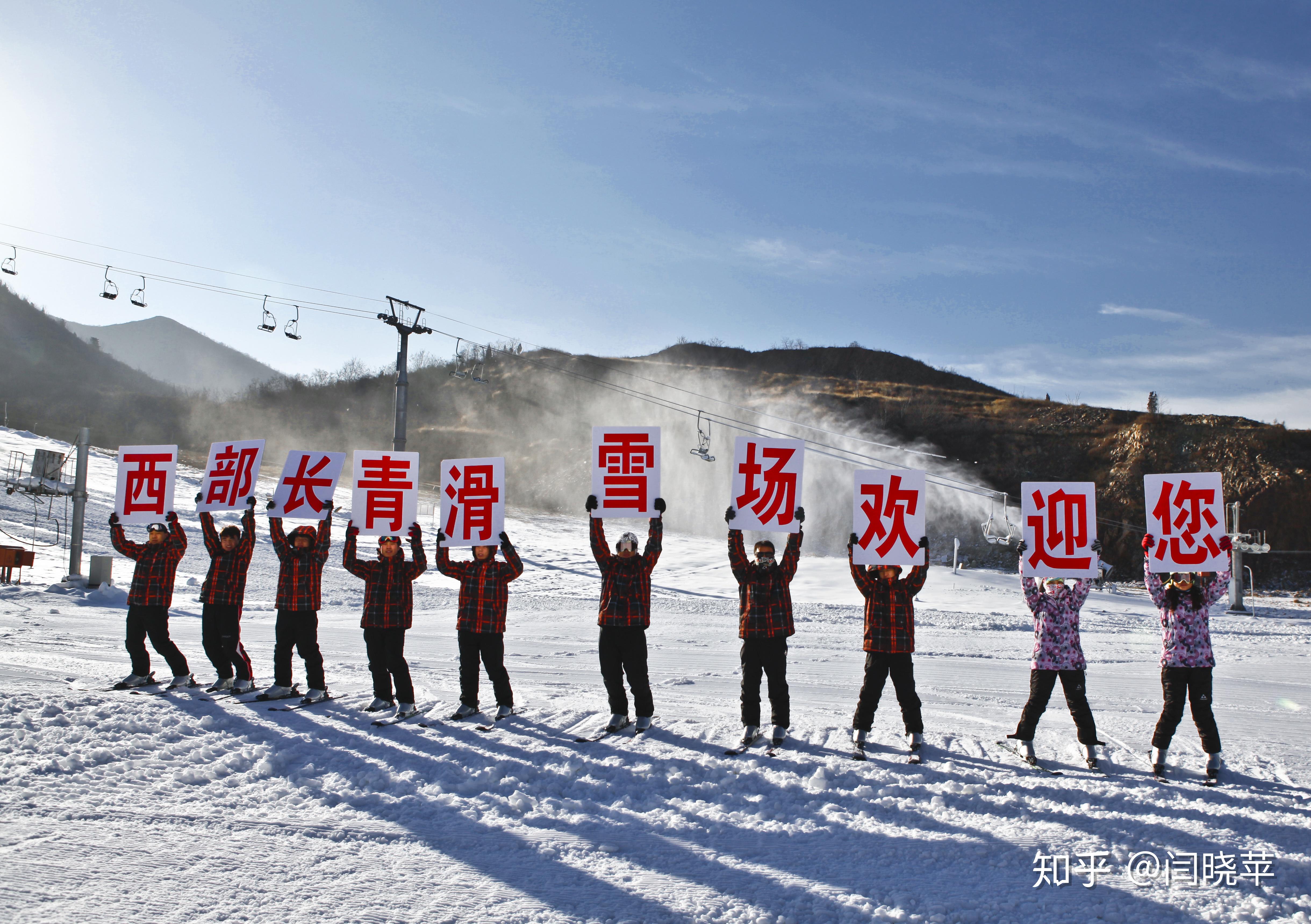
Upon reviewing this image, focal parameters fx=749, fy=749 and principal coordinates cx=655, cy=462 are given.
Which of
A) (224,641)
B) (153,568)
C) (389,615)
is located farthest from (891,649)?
(153,568)

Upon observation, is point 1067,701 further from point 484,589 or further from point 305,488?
point 305,488

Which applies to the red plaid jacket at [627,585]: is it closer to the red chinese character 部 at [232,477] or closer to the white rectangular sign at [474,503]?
the white rectangular sign at [474,503]

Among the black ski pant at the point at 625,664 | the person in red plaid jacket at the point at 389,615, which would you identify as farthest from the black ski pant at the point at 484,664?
the black ski pant at the point at 625,664

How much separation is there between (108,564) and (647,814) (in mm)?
16310

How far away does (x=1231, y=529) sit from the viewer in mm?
22391

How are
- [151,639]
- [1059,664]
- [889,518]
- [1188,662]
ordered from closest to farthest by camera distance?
[1188,662] → [1059,664] → [889,518] → [151,639]

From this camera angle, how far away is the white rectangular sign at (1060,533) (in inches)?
234

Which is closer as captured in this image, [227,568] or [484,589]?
[484,589]

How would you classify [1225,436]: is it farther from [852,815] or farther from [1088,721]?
[852,815]

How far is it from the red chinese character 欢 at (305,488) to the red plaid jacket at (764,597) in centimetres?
452

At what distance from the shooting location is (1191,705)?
220 inches

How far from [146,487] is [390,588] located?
138 inches

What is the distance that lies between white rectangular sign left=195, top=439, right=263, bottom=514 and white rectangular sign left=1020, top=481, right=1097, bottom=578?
24.9ft

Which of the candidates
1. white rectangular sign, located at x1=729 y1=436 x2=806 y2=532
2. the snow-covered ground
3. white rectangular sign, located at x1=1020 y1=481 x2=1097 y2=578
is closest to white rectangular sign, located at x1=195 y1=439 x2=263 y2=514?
the snow-covered ground
